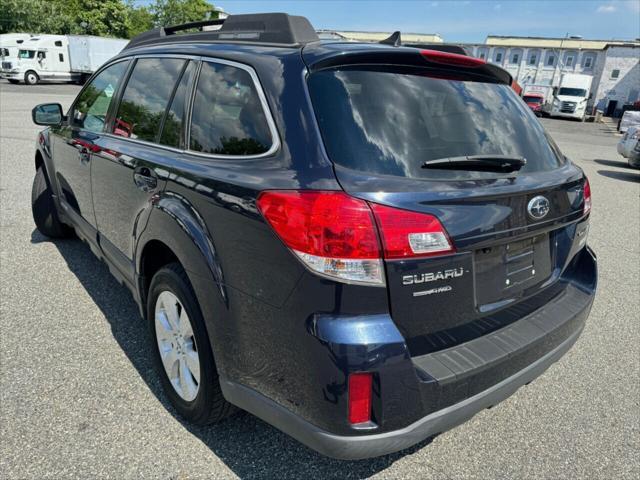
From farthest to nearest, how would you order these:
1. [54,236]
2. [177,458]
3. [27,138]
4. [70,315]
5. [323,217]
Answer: [27,138]
[54,236]
[70,315]
[177,458]
[323,217]

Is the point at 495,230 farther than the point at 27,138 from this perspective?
No

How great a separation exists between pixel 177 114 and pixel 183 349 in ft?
3.88

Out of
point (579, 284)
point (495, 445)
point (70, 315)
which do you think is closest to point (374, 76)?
point (579, 284)

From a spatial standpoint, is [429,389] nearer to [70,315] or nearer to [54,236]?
[70,315]

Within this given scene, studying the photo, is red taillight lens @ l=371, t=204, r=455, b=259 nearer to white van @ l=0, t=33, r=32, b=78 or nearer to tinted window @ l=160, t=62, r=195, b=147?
tinted window @ l=160, t=62, r=195, b=147

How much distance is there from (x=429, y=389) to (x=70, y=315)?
111 inches

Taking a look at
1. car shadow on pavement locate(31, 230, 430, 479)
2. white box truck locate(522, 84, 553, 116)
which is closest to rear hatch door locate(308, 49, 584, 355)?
car shadow on pavement locate(31, 230, 430, 479)

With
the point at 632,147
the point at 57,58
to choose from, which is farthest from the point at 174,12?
the point at 632,147

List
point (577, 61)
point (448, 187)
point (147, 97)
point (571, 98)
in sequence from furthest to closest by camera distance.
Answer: point (577, 61) → point (571, 98) → point (147, 97) → point (448, 187)

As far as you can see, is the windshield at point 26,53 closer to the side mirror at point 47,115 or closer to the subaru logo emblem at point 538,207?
the side mirror at point 47,115

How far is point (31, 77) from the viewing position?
113 feet

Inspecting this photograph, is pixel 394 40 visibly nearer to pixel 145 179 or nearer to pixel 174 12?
pixel 145 179

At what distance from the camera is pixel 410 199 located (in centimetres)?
168

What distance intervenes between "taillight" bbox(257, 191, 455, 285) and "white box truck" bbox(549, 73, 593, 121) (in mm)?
41844
